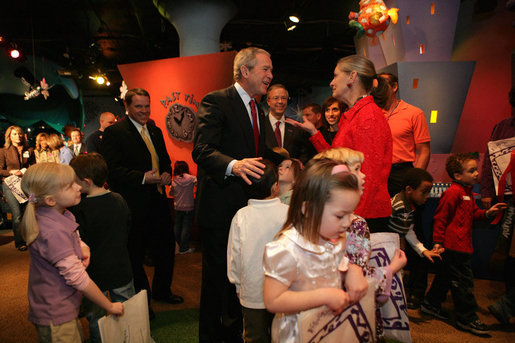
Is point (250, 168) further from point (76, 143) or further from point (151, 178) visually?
point (76, 143)

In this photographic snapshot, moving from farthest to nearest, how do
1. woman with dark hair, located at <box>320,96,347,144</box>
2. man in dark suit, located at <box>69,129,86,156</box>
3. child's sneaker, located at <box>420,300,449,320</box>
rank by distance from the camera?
man in dark suit, located at <box>69,129,86,156</box>
woman with dark hair, located at <box>320,96,347,144</box>
child's sneaker, located at <box>420,300,449,320</box>

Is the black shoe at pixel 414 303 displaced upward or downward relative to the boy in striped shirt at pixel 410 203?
downward

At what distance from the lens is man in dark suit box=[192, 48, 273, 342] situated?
6.69 ft

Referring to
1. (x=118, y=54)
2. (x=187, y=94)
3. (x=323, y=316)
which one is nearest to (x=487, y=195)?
(x=323, y=316)

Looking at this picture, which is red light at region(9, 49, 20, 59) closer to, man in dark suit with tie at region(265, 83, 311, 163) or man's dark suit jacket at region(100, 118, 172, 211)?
man's dark suit jacket at region(100, 118, 172, 211)

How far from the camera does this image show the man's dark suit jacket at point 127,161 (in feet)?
9.11

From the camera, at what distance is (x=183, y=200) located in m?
5.07

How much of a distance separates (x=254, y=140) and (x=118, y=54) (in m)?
11.6

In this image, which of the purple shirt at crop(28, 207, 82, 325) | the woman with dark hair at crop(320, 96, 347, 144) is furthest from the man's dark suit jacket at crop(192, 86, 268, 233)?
the woman with dark hair at crop(320, 96, 347, 144)

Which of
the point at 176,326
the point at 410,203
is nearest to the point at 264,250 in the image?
the point at 176,326

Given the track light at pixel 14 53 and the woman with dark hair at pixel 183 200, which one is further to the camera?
the track light at pixel 14 53

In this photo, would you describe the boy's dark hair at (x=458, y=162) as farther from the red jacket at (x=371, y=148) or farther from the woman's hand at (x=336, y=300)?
the woman's hand at (x=336, y=300)

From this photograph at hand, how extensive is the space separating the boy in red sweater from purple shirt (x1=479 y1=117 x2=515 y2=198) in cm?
53

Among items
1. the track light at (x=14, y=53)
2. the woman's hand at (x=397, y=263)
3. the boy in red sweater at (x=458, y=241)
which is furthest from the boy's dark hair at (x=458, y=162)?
the track light at (x=14, y=53)
